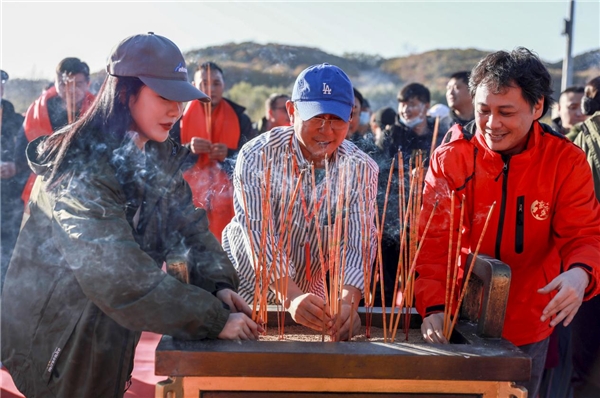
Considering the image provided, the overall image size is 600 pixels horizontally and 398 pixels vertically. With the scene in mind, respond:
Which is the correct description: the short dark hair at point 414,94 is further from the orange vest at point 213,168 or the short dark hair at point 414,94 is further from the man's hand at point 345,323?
the man's hand at point 345,323

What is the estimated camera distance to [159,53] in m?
1.59

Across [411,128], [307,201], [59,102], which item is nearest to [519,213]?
[307,201]

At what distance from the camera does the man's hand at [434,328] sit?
163 centimetres

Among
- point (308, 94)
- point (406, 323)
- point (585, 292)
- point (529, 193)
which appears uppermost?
point (308, 94)

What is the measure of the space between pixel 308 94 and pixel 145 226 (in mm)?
658

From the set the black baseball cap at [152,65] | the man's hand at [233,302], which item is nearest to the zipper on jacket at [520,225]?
the man's hand at [233,302]

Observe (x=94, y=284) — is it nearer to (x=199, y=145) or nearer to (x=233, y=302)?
(x=233, y=302)

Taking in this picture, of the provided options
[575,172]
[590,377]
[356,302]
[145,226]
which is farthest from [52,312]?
[590,377]

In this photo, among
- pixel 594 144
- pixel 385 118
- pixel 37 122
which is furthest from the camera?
pixel 385 118

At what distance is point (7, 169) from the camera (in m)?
3.82

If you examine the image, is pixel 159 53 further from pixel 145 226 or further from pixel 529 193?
pixel 529 193

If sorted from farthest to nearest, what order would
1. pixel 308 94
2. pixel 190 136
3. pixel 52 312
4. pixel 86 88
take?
pixel 190 136
pixel 86 88
pixel 308 94
pixel 52 312

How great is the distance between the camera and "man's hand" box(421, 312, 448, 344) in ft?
5.35

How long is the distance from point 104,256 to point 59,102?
2628mm
